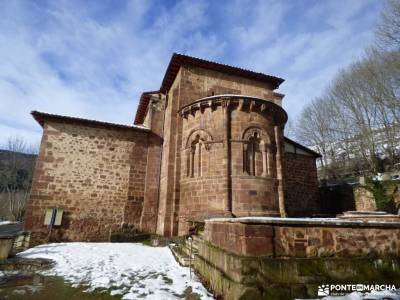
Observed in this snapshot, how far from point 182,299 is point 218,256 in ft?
2.93

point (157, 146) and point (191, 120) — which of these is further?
point (157, 146)

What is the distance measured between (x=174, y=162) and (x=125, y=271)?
556 centimetres

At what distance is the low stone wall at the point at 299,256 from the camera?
3428mm

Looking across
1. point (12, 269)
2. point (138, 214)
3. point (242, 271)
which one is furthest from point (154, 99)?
point (242, 271)

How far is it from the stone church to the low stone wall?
5.09 meters

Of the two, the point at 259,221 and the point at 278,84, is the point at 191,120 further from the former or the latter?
the point at 259,221

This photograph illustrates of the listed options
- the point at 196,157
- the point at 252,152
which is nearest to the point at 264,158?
the point at 252,152

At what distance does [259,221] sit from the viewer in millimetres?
3625

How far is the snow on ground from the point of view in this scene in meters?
4.40

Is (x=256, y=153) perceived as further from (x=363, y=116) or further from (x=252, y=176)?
(x=363, y=116)

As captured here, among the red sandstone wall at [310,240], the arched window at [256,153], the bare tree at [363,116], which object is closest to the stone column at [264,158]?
the arched window at [256,153]

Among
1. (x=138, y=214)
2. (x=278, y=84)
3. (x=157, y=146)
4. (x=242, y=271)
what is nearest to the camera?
(x=242, y=271)

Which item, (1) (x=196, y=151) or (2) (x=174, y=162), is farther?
(2) (x=174, y=162)

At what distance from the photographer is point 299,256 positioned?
3709 millimetres
